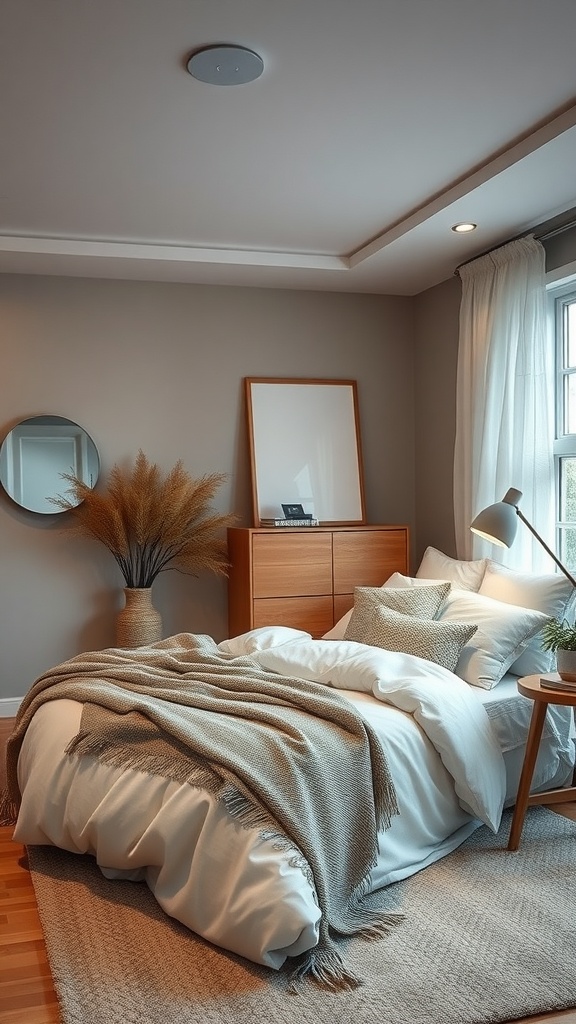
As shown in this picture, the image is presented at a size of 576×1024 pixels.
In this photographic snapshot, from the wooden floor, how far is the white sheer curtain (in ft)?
8.08

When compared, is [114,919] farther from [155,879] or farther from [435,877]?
[435,877]

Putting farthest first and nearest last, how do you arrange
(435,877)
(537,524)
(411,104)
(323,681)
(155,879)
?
(537,524) → (323,681) → (411,104) → (435,877) → (155,879)

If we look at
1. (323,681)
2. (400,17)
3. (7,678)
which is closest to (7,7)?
(400,17)

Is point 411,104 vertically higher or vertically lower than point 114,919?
higher

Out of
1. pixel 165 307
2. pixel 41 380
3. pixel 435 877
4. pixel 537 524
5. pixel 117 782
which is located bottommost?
pixel 435 877

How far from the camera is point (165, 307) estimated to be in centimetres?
552

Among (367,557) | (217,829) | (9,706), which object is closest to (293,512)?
(367,557)

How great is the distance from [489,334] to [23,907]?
136 inches

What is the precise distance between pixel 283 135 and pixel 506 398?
5.88ft

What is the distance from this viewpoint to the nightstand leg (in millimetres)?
3291

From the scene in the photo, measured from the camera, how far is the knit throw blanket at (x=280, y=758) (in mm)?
2582

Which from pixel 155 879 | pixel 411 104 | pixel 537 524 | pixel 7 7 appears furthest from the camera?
pixel 537 524

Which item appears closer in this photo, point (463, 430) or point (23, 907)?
point (23, 907)

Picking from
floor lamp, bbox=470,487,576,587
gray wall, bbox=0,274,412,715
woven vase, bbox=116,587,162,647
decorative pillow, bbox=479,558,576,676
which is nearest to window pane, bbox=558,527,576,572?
decorative pillow, bbox=479,558,576,676
